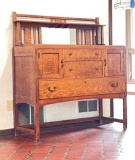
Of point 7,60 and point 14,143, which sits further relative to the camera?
point 7,60

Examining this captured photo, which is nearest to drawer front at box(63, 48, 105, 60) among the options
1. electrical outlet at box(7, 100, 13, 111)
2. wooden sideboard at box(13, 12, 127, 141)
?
wooden sideboard at box(13, 12, 127, 141)

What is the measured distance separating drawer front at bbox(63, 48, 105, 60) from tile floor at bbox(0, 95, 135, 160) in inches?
34.4

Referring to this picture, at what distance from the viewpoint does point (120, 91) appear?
162 inches

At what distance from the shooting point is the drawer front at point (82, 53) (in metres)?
3.72

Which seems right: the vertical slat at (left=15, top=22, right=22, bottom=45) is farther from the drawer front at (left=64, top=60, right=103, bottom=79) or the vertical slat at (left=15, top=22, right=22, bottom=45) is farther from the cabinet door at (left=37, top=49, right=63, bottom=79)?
the drawer front at (left=64, top=60, right=103, bottom=79)

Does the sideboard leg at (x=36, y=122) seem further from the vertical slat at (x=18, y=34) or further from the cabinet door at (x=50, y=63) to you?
the vertical slat at (x=18, y=34)

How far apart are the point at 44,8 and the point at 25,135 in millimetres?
1507

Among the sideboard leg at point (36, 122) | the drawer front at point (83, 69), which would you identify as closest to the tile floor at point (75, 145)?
the sideboard leg at point (36, 122)

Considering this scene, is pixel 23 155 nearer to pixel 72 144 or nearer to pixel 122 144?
pixel 72 144

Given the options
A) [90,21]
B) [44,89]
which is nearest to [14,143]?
[44,89]

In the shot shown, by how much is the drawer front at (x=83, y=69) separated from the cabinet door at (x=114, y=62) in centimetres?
10

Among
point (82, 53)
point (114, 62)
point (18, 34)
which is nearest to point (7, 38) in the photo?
point (18, 34)

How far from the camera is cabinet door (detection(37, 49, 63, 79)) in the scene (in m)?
3.55

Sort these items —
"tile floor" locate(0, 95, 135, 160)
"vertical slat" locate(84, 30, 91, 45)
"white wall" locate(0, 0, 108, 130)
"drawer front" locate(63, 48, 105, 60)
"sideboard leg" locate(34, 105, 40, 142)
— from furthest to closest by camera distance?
1. "vertical slat" locate(84, 30, 91, 45)
2. "white wall" locate(0, 0, 108, 130)
3. "drawer front" locate(63, 48, 105, 60)
4. "sideboard leg" locate(34, 105, 40, 142)
5. "tile floor" locate(0, 95, 135, 160)
